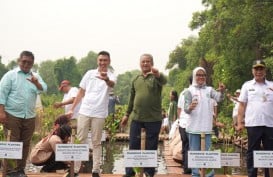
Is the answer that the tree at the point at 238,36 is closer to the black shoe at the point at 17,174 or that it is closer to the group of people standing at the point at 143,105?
the group of people standing at the point at 143,105

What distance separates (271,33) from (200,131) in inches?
403

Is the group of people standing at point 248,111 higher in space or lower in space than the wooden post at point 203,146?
higher

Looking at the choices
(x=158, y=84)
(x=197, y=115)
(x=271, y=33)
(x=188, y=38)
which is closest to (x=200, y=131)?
(x=197, y=115)

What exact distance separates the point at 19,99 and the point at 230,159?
2617mm

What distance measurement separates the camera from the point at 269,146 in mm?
4574

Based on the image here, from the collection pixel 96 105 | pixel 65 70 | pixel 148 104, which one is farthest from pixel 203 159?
pixel 65 70

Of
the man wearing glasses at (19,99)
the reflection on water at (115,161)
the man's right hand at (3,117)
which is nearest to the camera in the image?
the man's right hand at (3,117)

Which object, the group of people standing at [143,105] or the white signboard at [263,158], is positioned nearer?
the white signboard at [263,158]

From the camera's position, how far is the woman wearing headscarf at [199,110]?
4668 mm

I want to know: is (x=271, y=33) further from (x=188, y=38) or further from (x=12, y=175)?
(x=188, y=38)

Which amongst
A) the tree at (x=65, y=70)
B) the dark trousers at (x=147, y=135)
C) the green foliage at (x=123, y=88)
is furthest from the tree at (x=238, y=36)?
the green foliage at (x=123, y=88)

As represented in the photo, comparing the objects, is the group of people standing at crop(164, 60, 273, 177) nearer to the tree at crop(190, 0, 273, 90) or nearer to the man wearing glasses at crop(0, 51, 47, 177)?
the man wearing glasses at crop(0, 51, 47, 177)

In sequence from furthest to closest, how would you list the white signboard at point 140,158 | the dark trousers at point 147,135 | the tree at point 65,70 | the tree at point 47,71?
the tree at point 47,71 < the tree at point 65,70 < the dark trousers at point 147,135 < the white signboard at point 140,158

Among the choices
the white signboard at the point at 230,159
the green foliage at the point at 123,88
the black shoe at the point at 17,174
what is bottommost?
the black shoe at the point at 17,174
